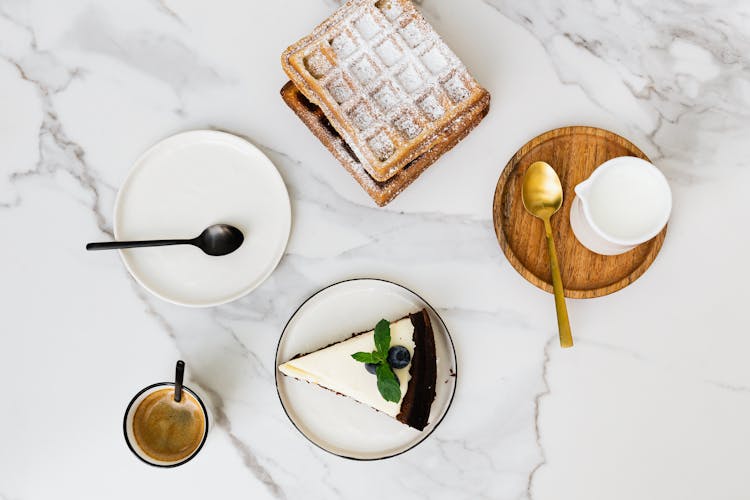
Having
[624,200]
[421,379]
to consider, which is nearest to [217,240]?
[421,379]

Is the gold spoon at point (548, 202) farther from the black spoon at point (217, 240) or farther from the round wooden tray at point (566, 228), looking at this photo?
the black spoon at point (217, 240)

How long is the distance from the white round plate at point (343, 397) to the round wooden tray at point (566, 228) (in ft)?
0.81

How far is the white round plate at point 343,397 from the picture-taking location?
1440mm

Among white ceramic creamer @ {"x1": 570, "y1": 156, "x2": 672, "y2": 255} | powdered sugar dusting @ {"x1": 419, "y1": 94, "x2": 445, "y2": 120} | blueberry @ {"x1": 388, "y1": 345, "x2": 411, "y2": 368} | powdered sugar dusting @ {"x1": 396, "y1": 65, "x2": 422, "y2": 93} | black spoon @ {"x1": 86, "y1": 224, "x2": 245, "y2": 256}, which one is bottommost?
blueberry @ {"x1": 388, "y1": 345, "x2": 411, "y2": 368}

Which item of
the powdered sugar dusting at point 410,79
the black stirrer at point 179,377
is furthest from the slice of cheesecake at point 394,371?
the powdered sugar dusting at point 410,79

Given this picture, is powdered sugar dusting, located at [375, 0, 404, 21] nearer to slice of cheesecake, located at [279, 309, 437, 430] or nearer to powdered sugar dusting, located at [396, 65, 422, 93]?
powdered sugar dusting, located at [396, 65, 422, 93]

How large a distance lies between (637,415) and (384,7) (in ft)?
3.54

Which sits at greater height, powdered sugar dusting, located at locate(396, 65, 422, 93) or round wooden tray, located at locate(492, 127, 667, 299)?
powdered sugar dusting, located at locate(396, 65, 422, 93)

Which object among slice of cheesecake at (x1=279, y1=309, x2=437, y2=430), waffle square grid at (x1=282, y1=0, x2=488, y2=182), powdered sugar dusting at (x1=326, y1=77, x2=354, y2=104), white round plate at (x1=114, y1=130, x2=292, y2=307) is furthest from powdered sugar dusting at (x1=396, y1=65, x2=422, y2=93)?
slice of cheesecake at (x1=279, y1=309, x2=437, y2=430)

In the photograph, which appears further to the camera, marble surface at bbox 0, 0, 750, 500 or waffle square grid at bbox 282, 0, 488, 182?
marble surface at bbox 0, 0, 750, 500

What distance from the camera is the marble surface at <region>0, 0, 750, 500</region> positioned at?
1481mm

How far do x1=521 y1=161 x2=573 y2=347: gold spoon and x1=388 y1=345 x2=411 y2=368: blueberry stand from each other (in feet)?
1.09

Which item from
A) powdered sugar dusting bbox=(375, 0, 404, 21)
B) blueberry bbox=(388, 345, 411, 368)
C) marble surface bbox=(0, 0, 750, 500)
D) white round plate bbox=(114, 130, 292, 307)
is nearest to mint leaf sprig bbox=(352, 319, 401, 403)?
blueberry bbox=(388, 345, 411, 368)

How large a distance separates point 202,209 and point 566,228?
83 centimetres
